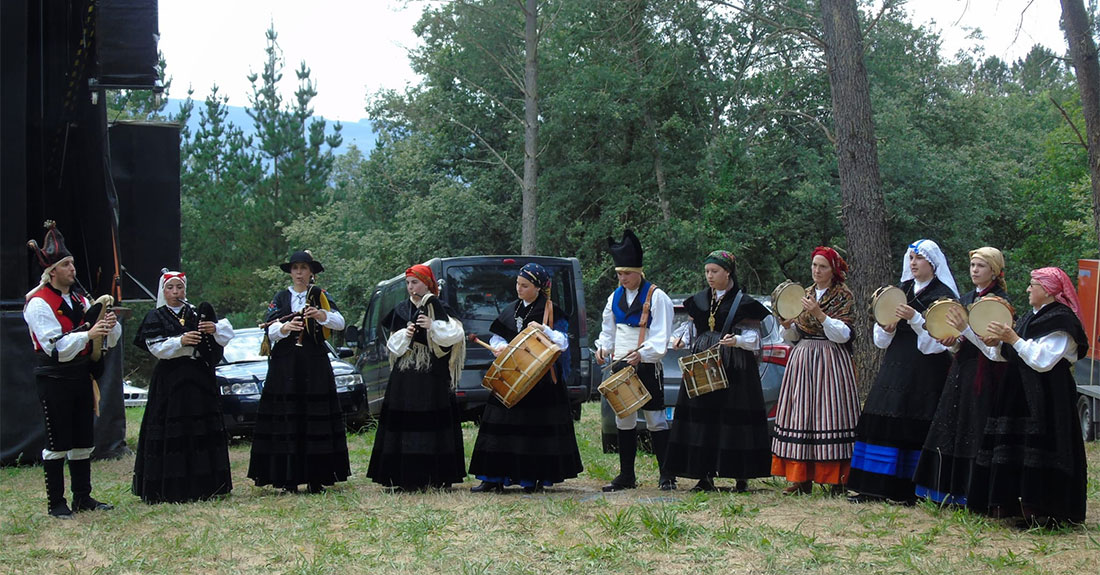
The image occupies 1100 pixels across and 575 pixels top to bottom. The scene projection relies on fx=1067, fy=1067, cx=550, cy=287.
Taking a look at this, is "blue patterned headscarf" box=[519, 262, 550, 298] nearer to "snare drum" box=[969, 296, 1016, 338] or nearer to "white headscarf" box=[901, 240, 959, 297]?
"white headscarf" box=[901, 240, 959, 297]

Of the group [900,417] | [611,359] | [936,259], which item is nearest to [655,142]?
[611,359]

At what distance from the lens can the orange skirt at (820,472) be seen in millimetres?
7047

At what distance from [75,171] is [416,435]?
5570 millimetres

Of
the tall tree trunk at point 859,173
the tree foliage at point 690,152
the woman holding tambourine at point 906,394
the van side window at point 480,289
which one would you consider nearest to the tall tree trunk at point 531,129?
the tree foliage at point 690,152

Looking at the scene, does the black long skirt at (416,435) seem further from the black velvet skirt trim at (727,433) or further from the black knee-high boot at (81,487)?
the black knee-high boot at (81,487)

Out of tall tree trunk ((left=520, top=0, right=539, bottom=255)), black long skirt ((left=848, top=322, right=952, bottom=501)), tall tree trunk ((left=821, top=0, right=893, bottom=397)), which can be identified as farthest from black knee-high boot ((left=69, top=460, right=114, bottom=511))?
tall tree trunk ((left=520, top=0, right=539, bottom=255))

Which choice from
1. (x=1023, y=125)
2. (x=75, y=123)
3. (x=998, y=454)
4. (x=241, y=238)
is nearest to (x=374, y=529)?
(x=998, y=454)

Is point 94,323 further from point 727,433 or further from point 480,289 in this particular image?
point 480,289

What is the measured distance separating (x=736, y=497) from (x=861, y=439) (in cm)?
90

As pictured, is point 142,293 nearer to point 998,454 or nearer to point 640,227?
point 998,454

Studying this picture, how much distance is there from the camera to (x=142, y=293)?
11711 millimetres

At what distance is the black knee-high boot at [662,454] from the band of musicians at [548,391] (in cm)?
2

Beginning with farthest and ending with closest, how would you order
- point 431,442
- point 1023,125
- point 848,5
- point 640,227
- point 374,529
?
point 1023,125 → point 640,227 → point 848,5 → point 431,442 → point 374,529

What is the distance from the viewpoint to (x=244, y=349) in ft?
42.9
